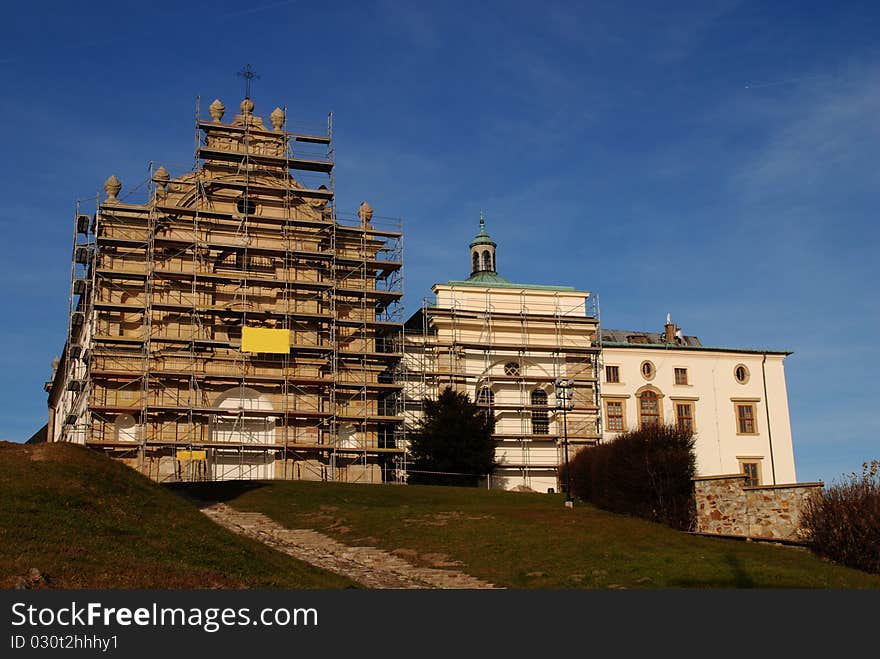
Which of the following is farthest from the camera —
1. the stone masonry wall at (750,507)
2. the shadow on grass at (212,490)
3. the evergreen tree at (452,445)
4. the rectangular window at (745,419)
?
the rectangular window at (745,419)

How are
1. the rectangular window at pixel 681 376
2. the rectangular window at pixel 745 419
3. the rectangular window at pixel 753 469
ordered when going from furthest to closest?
the rectangular window at pixel 745 419, the rectangular window at pixel 681 376, the rectangular window at pixel 753 469

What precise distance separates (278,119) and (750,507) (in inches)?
1366

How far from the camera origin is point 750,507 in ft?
89.7

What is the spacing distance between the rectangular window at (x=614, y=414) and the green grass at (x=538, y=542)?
19.3 meters

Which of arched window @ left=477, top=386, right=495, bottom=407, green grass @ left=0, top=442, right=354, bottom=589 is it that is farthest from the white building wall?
green grass @ left=0, top=442, right=354, bottom=589

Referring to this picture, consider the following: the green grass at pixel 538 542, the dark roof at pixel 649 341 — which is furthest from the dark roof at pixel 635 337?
the green grass at pixel 538 542

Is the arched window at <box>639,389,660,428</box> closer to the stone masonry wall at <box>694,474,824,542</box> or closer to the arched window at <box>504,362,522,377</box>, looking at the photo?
the arched window at <box>504,362,522,377</box>

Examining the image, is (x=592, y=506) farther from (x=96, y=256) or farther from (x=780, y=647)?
(x=96, y=256)

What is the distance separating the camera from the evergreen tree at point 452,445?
47.1m

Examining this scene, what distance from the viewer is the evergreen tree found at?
47.1 metres

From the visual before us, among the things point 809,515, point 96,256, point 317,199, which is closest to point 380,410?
point 317,199

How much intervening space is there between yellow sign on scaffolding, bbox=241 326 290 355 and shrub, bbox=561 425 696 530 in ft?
61.3

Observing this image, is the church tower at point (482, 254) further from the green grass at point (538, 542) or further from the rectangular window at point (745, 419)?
the green grass at point (538, 542)

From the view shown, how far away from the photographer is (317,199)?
2071 inches
